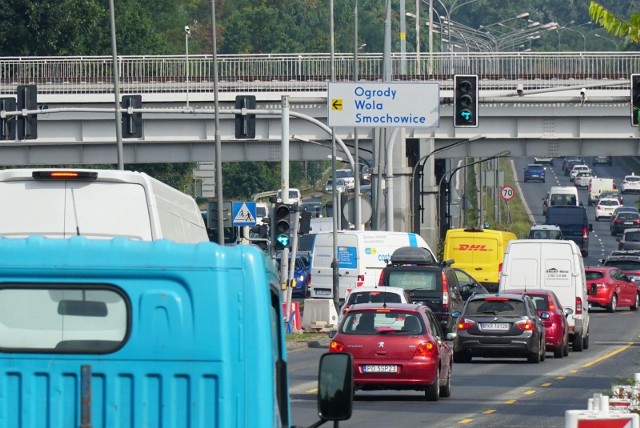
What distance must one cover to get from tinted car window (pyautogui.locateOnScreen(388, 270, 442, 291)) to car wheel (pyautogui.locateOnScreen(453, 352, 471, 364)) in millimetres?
5289

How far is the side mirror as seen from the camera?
687 cm

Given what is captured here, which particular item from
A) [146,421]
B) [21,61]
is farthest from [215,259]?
[21,61]

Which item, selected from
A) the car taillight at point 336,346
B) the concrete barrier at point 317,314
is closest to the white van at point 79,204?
the car taillight at point 336,346

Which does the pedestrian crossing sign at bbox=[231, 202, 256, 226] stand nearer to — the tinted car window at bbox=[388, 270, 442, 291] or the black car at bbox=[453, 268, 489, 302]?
the black car at bbox=[453, 268, 489, 302]

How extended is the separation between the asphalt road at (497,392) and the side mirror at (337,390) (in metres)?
11.6

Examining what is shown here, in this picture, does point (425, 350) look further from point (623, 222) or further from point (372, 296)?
point (623, 222)

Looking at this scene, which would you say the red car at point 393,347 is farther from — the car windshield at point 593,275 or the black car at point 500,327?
the car windshield at point 593,275

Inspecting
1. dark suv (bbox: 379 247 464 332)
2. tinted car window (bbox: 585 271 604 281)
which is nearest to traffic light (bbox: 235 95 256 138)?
dark suv (bbox: 379 247 464 332)

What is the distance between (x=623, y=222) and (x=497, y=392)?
7537 cm

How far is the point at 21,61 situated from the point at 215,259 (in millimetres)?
A: 61496

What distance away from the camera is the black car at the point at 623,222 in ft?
317

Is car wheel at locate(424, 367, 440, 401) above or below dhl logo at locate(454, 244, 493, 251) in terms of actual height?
below

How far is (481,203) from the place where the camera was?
91.1m

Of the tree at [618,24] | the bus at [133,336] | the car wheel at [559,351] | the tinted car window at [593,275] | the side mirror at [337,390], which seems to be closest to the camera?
the bus at [133,336]
